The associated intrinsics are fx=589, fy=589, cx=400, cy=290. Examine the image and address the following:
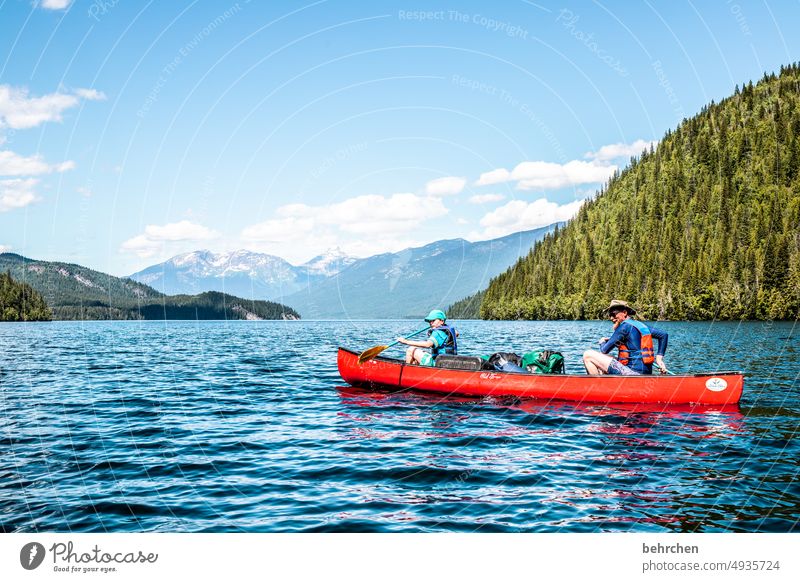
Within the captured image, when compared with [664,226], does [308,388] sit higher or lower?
lower

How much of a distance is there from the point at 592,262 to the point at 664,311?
5128 cm

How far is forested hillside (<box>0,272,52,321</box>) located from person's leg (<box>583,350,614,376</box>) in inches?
6611

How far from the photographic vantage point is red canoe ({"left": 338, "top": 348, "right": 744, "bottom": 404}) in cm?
1795

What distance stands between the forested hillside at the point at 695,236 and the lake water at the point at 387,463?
3666 inches

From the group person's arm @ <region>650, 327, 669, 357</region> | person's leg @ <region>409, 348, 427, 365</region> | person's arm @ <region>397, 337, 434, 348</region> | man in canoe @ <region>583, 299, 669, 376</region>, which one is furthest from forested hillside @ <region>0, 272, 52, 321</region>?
person's arm @ <region>650, 327, 669, 357</region>

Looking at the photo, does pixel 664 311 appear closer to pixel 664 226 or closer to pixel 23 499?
pixel 664 226

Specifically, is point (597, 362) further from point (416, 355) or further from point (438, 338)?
point (416, 355)

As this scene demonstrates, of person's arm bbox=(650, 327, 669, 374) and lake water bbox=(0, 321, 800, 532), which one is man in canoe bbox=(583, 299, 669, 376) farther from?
lake water bbox=(0, 321, 800, 532)

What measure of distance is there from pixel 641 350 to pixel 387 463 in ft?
33.1

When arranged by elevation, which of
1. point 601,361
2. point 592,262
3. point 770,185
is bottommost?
point 601,361

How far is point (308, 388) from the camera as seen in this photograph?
23984 millimetres

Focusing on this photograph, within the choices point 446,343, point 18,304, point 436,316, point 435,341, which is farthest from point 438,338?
point 18,304
